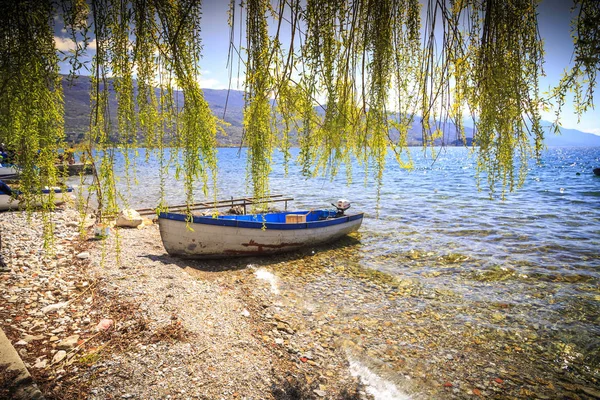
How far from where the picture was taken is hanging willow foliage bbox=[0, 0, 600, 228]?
2092mm

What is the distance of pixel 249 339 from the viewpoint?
20.5 feet

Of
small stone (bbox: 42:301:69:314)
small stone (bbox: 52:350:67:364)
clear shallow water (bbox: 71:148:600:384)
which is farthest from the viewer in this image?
clear shallow water (bbox: 71:148:600:384)

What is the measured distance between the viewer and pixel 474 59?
2551 millimetres

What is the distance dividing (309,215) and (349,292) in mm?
6251

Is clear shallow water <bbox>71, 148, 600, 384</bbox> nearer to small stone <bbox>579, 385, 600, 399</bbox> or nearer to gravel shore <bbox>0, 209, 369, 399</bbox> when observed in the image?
small stone <bbox>579, 385, 600, 399</bbox>

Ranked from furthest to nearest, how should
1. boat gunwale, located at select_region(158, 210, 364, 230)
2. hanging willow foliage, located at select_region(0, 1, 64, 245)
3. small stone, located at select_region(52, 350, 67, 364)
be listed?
boat gunwale, located at select_region(158, 210, 364, 230), small stone, located at select_region(52, 350, 67, 364), hanging willow foliage, located at select_region(0, 1, 64, 245)

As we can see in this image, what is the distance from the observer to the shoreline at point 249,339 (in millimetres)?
4809

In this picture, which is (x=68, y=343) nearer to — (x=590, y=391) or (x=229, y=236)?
(x=229, y=236)

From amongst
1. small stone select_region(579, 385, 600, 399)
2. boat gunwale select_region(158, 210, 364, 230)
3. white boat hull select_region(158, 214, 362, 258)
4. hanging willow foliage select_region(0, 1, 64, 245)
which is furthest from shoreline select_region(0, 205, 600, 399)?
hanging willow foliage select_region(0, 1, 64, 245)

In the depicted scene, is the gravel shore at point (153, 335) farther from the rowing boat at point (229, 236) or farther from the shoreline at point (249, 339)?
the rowing boat at point (229, 236)

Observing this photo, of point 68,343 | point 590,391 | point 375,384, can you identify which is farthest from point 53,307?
point 590,391

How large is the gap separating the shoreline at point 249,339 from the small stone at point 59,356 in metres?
0.06

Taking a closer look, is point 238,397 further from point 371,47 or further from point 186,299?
point 371,47

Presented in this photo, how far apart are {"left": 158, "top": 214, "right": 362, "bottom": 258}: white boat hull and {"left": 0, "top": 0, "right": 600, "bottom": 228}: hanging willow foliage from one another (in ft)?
26.7
